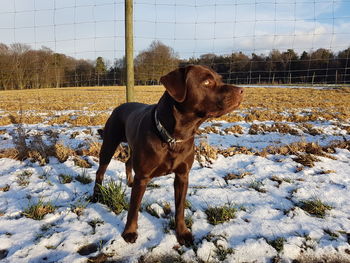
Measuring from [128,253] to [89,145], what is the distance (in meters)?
3.07

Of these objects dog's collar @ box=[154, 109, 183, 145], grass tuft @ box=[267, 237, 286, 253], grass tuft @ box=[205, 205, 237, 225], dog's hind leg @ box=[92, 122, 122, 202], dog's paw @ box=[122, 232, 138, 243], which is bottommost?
dog's paw @ box=[122, 232, 138, 243]

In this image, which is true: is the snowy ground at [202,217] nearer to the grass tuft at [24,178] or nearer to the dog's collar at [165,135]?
the grass tuft at [24,178]

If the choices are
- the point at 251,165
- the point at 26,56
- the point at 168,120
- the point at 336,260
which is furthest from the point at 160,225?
the point at 26,56

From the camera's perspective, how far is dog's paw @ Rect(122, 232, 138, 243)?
7.93 ft

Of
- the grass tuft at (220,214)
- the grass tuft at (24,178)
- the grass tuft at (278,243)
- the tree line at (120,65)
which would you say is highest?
the tree line at (120,65)

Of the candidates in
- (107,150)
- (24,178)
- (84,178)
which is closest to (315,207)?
(107,150)

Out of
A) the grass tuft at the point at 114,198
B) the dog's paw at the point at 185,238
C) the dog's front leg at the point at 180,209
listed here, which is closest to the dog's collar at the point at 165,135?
the dog's front leg at the point at 180,209

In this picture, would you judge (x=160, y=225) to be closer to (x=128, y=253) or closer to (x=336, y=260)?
(x=128, y=253)

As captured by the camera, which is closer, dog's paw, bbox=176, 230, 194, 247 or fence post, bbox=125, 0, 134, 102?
dog's paw, bbox=176, 230, 194, 247

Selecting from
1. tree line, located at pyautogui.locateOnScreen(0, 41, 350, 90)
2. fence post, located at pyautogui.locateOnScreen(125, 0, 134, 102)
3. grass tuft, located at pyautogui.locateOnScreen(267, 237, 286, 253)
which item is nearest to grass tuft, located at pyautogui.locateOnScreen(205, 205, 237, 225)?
grass tuft, located at pyautogui.locateOnScreen(267, 237, 286, 253)

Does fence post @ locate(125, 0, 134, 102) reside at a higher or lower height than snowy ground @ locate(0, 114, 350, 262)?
higher

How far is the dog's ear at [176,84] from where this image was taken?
2232 millimetres

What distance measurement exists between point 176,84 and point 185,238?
1.41 meters

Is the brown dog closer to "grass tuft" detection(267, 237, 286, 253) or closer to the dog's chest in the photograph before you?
the dog's chest
